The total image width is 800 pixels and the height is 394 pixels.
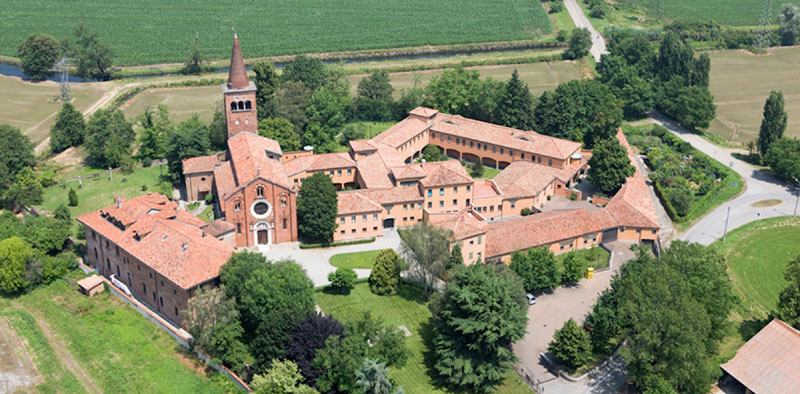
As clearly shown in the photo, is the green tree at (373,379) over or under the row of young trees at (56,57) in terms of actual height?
under

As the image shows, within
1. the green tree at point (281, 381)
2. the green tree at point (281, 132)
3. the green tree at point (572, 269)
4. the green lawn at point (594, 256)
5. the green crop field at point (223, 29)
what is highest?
the green crop field at point (223, 29)

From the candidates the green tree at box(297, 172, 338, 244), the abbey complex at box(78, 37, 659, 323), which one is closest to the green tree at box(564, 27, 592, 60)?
the abbey complex at box(78, 37, 659, 323)

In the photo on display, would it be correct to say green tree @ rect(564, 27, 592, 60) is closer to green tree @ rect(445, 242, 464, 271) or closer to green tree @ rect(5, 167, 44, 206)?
green tree @ rect(445, 242, 464, 271)

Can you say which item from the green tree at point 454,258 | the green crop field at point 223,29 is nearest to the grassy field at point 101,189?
the green tree at point 454,258

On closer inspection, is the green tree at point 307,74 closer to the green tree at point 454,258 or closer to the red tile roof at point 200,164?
the red tile roof at point 200,164

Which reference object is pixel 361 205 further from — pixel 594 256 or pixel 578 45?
pixel 578 45

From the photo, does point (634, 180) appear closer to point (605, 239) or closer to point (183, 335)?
point (605, 239)
